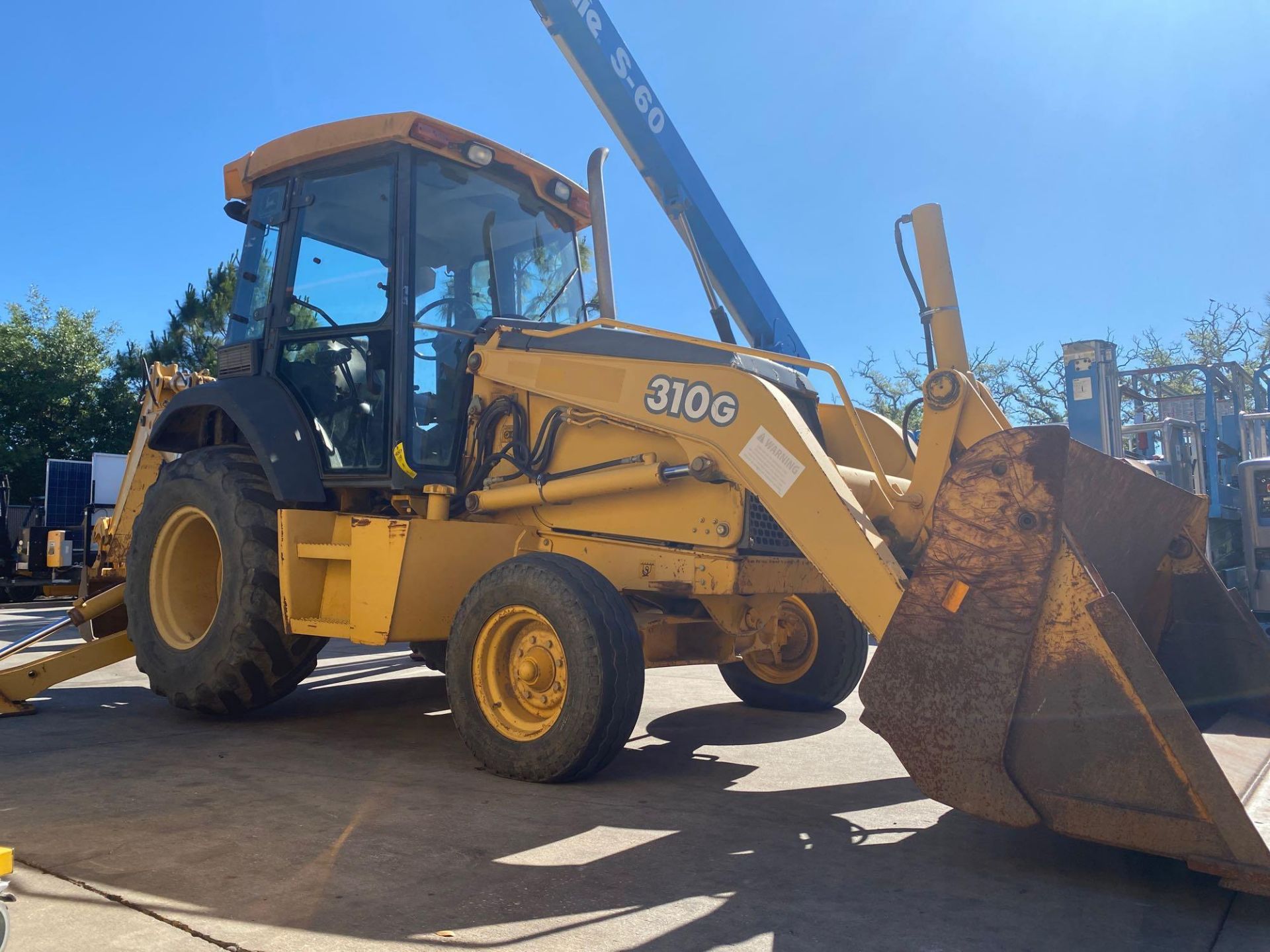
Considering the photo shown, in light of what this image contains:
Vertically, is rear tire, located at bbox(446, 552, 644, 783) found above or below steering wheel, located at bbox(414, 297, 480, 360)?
below

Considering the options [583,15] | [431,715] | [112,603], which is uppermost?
[583,15]

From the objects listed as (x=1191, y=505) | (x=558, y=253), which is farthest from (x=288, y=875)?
(x=558, y=253)

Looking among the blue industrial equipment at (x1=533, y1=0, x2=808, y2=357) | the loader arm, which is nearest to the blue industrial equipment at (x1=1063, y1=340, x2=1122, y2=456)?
the blue industrial equipment at (x1=533, y1=0, x2=808, y2=357)

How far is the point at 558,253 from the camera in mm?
5938

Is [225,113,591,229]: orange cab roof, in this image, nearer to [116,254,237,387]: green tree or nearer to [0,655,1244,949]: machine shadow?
[0,655,1244,949]: machine shadow

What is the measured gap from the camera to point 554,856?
3.16 metres

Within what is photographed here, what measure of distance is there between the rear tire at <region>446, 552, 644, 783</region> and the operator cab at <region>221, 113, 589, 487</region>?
42.1 inches

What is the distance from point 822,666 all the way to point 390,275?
3.26m

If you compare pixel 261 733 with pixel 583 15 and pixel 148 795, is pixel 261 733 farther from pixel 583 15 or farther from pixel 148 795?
pixel 583 15

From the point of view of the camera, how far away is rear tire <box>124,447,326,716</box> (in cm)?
513

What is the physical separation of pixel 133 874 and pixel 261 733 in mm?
2336

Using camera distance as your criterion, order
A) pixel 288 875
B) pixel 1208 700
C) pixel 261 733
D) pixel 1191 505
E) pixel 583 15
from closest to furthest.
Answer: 1. pixel 288 875
2. pixel 1208 700
3. pixel 1191 505
4. pixel 261 733
5. pixel 583 15

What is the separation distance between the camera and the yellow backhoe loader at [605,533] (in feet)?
9.53

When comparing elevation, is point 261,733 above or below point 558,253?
below
